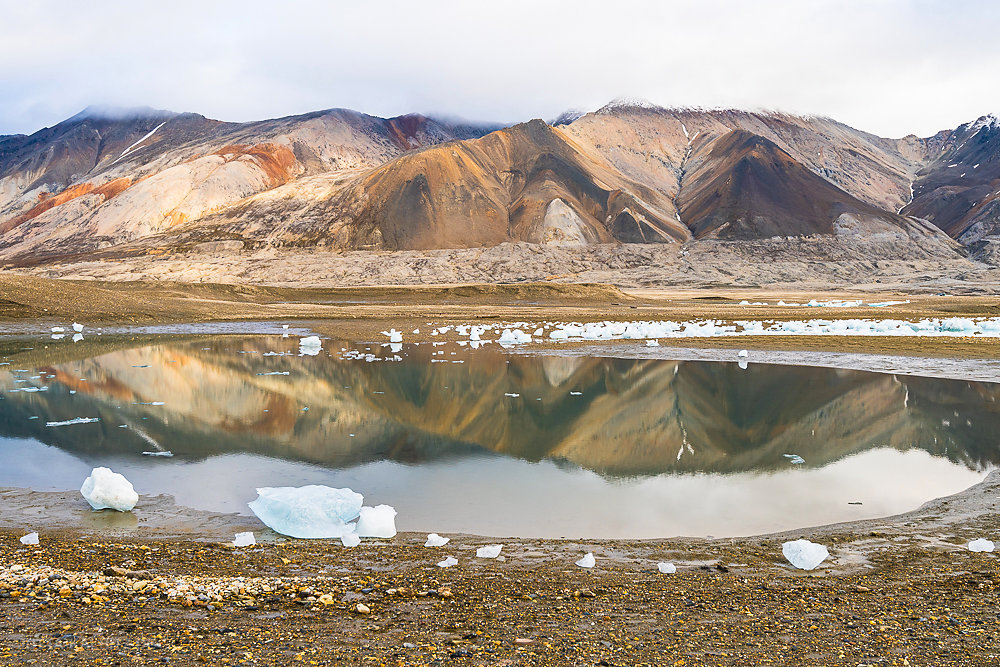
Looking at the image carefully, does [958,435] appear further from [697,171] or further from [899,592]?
[697,171]

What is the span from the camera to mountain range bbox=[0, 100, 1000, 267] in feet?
430

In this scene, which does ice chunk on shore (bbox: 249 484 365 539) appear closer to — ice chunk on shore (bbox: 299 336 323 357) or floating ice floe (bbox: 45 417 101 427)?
floating ice floe (bbox: 45 417 101 427)

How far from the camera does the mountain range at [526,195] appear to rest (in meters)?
131

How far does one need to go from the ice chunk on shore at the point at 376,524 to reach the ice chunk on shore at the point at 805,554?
452 cm

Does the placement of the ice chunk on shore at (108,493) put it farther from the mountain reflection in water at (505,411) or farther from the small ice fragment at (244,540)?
the mountain reflection in water at (505,411)

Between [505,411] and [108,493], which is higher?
[108,493]

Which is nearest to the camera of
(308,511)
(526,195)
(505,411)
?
(308,511)

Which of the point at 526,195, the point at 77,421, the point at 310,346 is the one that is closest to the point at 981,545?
the point at 77,421

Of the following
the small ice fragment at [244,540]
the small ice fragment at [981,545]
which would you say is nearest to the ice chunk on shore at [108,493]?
the small ice fragment at [244,540]

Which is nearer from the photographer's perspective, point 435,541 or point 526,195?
point 435,541

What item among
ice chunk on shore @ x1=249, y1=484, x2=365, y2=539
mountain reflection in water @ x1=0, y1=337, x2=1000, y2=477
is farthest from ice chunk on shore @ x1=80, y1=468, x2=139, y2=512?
mountain reflection in water @ x1=0, y1=337, x2=1000, y2=477

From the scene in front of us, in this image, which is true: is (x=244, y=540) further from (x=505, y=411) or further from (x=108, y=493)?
(x=505, y=411)

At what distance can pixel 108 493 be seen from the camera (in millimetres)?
9789

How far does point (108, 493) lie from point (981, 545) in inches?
422
